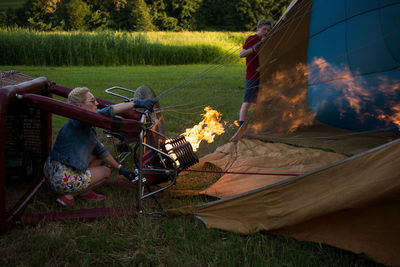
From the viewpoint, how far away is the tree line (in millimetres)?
30500

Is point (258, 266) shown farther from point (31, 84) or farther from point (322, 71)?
point (322, 71)

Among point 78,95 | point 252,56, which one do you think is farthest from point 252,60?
point 78,95

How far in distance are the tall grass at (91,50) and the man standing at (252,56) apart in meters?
11.1

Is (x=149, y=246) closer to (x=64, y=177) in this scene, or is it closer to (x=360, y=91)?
(x=64, y=177)

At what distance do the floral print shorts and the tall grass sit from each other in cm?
1245

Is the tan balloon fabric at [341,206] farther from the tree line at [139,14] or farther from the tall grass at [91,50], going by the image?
the tree line at [139,14]

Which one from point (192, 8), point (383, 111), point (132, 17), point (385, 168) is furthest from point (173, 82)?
point (192, 8)

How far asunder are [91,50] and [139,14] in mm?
19203

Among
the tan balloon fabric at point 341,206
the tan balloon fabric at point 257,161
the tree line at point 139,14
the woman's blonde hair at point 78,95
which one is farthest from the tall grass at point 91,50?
the tan balloon fabric at point 341,206

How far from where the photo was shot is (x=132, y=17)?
3244 centimetres

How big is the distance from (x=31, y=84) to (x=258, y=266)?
2.18 metres

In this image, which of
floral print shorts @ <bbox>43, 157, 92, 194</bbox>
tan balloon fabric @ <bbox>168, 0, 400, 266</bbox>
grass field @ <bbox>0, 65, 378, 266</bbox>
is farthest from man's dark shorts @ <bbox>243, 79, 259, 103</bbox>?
floral print shorts @ <bbox>43, 157, 92, 194</bbox>

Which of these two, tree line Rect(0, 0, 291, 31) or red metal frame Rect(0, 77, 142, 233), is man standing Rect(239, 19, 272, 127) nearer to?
red metal frame Rect(0, 77, 142, 233)

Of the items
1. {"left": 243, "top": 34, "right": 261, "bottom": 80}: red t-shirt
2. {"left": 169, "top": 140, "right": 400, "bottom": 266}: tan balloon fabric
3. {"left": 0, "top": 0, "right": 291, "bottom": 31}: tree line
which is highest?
{"left": 0, "top": 0, "right": 291, "bottom": 31}: tree line
